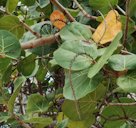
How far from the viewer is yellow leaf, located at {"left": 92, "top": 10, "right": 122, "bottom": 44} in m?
0.63

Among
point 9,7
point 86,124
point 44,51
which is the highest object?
point 9,7

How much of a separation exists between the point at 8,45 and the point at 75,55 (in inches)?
6.9

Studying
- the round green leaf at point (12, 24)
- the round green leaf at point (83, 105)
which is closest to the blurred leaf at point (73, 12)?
the round green leaf at point (12, 24)

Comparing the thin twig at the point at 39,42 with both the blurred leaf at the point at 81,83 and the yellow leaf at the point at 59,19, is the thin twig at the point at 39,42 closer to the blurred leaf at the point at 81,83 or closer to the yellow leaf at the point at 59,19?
the yellow leaf at the point at 59,19

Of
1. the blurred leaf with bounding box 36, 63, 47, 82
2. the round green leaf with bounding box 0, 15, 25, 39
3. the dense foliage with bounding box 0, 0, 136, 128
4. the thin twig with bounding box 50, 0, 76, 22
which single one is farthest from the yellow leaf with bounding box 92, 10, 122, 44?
the blurred leaf with bounding box 36, 63, 47, 82

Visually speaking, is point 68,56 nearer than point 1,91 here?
Yes

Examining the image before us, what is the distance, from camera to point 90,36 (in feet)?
2.12

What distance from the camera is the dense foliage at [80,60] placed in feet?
1.83

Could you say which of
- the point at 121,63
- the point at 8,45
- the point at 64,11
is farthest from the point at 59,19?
the point at 121,63

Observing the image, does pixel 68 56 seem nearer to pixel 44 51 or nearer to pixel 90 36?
pixel 90 36

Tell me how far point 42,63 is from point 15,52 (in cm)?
25

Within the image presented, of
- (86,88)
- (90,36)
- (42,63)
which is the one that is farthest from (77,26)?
(42,63)

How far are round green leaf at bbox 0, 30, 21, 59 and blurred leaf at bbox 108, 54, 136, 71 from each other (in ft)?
0.68

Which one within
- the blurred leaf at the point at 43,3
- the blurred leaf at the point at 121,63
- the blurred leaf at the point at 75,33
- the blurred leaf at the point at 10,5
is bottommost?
the blurred leaf at the point at 121,63
